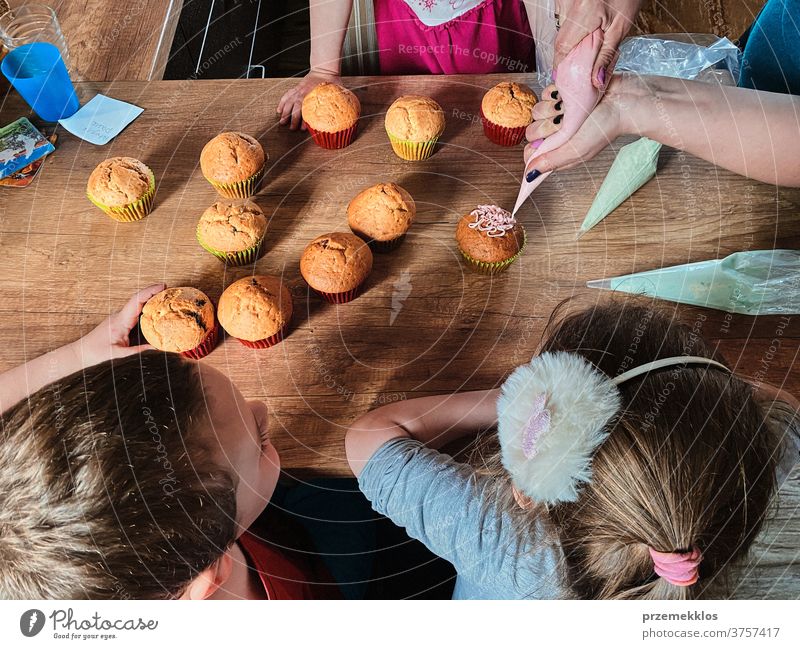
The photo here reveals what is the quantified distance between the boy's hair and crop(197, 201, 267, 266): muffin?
40cm

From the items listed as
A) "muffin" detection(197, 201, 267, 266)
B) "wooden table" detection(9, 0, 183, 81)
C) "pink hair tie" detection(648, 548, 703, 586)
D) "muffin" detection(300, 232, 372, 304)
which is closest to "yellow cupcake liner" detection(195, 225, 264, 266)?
"muffin" detection(197, 201, 267, 266)

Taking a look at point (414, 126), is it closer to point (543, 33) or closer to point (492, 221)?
point (492, 221)

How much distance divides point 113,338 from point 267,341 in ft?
0.98

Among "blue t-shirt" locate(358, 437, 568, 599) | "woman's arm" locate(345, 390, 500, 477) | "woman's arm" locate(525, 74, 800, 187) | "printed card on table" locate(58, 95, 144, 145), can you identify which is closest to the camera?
"blue t-shirt" locate(358, 437, 568, 599)

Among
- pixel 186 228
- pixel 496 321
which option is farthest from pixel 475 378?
pixel 186 228

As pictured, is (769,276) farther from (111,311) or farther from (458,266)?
(111,311)

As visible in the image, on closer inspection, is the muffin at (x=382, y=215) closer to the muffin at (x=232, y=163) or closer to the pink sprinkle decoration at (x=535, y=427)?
the muffin at (x=232, y=163)

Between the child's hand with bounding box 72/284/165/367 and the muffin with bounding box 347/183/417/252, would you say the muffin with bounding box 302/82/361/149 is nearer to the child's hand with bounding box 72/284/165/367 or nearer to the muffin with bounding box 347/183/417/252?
the muffin with bounding box 347/183/417/252

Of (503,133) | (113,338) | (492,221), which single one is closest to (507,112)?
(503,133)

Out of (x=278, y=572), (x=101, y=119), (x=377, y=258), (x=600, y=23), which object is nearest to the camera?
(x=278, y=572)

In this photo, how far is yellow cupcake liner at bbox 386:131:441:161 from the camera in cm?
126

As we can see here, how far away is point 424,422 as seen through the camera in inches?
39.2

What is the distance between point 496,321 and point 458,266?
0.16m

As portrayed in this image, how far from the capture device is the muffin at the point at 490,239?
112cm
